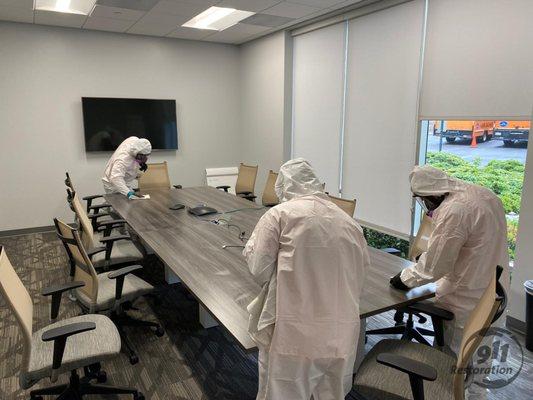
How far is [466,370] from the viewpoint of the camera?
1.54 m

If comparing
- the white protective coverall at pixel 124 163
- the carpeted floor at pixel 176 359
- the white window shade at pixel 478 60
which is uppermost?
the white window shade at pixel 478 60

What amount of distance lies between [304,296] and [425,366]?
0.53 metres

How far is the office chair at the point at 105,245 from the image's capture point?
122 inches

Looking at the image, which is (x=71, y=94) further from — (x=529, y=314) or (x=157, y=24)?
(x=529, y=314)

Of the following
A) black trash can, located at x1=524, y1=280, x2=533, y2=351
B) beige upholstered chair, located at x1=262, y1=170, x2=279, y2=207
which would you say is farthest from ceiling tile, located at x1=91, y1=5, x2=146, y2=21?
black trash can, located at x1=524, y1=280, x2=533, y2=351

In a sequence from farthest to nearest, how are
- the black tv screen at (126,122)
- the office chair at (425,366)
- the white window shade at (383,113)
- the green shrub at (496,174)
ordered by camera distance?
the black tv screen at (126,122) < the white window shade at (383,113) < the green shrub at (496,174) < the office chair at (425,366)

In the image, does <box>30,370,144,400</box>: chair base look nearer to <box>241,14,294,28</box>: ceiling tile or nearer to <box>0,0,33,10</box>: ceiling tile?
<box>0,0,33,10</box>: ceiling tile

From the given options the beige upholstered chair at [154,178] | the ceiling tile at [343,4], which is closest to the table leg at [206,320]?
the beige upholstered chair at [154,178]

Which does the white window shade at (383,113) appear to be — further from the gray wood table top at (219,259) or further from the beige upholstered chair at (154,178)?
the beige upholstered chair at (154,178)

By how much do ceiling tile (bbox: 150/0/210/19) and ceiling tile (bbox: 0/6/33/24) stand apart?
58.9 inches

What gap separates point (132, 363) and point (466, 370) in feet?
6.79

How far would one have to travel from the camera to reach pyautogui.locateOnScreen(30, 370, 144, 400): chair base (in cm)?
214

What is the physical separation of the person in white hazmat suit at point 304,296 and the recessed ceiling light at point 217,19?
13.2 ft

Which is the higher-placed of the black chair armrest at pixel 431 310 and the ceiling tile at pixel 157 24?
the ceiling tile at pixel 157 24
